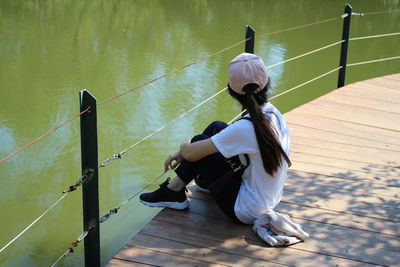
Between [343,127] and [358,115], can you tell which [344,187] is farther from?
[358,115]

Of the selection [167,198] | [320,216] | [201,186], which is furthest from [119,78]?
[320,216]

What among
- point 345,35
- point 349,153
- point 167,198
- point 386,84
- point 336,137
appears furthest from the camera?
point 386,84

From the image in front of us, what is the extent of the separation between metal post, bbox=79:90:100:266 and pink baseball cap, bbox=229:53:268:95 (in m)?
0.56

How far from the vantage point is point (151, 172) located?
4.70 m

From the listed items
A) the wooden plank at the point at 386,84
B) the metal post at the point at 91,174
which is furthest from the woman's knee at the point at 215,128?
the wooden plank at the point at 386,84

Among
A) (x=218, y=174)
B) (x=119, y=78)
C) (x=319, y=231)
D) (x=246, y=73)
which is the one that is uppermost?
(x=246, y=73)

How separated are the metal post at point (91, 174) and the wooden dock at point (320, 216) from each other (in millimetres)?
171

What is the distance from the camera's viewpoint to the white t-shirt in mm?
2455

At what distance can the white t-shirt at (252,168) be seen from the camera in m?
2.46

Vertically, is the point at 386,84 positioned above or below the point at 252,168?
below

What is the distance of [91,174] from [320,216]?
108 cm

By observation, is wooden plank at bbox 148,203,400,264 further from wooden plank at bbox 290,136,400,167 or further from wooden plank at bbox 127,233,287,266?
wooden plank at bbox 290,136,400,167

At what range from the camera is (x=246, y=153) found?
8.12 ft

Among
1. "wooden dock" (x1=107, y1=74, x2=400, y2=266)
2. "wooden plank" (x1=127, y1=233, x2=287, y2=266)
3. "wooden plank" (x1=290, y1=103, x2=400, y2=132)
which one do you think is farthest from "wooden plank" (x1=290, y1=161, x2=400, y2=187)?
"wooden plank" (x1=127, y1=233, x2=287, y2=266)
